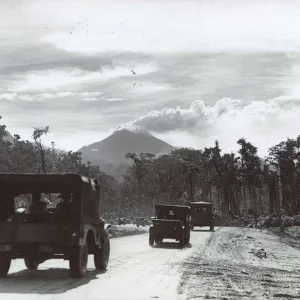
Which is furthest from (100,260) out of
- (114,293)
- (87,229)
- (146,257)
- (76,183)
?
(146,257)

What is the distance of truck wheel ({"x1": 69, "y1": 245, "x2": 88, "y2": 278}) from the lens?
12.2m

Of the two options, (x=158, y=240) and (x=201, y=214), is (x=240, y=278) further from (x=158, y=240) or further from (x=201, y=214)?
(x=201, y=214)

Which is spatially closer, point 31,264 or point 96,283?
Answer: point 96,283

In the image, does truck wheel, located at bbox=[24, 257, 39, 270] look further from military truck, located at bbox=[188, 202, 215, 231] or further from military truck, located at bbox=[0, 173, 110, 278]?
military truck, located at bbox=[188, 202, 215, 231]

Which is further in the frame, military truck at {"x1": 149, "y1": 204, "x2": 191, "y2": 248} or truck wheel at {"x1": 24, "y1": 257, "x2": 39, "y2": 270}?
military truck at {"x1": 149, "y1": 204, "x2": 191, "y2": 248}

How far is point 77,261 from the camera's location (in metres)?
12.2

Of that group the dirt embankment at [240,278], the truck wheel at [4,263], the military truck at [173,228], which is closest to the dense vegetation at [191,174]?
the military truck at [173,228]

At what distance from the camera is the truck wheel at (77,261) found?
12.2 m

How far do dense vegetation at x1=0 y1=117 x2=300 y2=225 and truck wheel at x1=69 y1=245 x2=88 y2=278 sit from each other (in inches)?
2170

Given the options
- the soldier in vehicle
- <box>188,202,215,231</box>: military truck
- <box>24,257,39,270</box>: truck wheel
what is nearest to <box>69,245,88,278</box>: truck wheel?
the soldier in vehicle

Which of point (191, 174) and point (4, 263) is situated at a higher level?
point (191, 174)

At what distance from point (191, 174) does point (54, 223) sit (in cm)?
8577

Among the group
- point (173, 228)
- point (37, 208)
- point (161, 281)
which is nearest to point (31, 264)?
point (37, 208)

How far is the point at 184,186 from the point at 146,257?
87.3 meters
